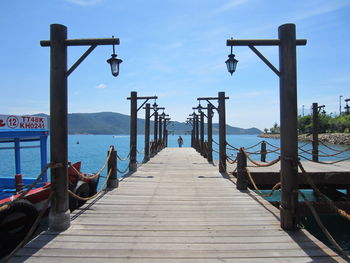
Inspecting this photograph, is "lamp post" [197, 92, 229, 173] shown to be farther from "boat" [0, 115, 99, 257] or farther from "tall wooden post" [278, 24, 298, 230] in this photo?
"tall wooden post" [278, 24, 298, 230]

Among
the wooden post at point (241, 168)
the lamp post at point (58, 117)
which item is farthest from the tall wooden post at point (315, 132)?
the lamp post at point (58, 117)

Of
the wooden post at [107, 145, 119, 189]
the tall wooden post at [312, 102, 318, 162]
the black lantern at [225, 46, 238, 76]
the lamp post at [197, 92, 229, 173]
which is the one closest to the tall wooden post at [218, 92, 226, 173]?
the lamp post at [197, 92, 229, 173]

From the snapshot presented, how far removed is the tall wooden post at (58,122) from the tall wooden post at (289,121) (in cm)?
383

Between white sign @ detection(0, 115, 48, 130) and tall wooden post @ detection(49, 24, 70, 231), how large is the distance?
4.15 metres

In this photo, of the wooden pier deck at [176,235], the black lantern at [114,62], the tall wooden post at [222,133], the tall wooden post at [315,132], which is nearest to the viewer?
the wooden pier deck at [176,235]

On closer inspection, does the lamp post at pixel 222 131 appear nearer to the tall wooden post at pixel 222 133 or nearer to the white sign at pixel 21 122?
the tall wooden post at pixel 222 133

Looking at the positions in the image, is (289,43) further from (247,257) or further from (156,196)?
(156,196)

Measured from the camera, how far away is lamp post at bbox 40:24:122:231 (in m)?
4.90

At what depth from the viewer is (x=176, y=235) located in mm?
4691

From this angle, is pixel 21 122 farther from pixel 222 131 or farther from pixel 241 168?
pixel 222 131

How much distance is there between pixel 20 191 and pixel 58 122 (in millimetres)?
4202

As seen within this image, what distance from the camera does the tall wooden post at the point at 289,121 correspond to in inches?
189

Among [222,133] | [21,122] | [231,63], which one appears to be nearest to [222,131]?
[222,133]

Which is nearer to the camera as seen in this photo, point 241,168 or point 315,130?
point 241,168
